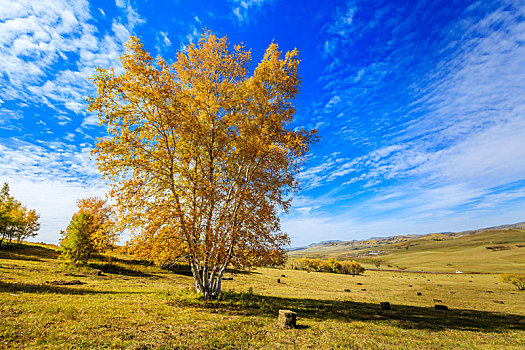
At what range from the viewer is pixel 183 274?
38.8 metres

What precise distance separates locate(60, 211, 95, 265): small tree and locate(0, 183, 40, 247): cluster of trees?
2404 centimetres

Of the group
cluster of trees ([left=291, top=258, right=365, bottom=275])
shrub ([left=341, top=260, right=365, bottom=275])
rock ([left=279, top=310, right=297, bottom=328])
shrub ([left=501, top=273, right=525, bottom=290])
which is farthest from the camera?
cluster of trees ([left=291, top=258, right=365, bottom=275])

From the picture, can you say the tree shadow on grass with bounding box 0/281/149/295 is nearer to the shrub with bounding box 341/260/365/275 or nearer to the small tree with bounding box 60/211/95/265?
the small tree with bounding box 60/211/95/265

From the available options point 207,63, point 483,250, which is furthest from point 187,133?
point 483,250

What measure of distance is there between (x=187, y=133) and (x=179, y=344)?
12.9 meters

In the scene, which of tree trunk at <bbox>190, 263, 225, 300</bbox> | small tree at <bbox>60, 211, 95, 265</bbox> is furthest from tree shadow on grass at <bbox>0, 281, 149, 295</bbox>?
small tree at <bbox>60, 211, 95, 265</bbox>

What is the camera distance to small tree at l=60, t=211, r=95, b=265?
30.0 metres

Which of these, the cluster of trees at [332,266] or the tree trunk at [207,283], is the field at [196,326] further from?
the cluster of trees at [332,266]

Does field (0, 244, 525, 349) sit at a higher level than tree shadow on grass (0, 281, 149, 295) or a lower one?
lower

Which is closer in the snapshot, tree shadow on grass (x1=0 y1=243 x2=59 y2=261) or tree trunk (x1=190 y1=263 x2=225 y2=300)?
tree trunk (x1=190 y1=263 x2=225 y2=300)

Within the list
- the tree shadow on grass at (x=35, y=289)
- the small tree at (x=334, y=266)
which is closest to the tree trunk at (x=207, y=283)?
the tree shadow on grass at (x=35, y=289)

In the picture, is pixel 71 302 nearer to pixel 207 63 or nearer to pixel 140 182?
pixel 140 182

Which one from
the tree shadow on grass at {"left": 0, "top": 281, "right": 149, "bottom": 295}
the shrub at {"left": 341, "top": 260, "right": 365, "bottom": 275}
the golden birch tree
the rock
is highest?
the golden birch tree

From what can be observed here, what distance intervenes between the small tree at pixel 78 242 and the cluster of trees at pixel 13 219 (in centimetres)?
2404
